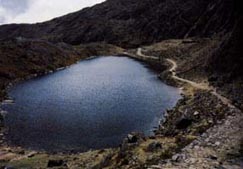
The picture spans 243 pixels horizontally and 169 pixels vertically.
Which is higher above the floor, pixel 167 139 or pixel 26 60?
pixel 26 60

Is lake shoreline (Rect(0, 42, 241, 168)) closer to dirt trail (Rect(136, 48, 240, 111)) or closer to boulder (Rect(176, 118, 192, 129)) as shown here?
boulder (Rect(176, 118, 192, 129))

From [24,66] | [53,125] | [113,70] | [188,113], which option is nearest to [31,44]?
[24,66]

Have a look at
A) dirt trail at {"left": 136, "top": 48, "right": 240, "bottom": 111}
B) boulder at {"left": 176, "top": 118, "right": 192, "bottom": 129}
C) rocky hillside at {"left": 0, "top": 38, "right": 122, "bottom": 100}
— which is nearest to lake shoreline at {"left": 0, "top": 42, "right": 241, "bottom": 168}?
boulder at {"left": 176, "top": 118, "right": 192, "bottom": 129}

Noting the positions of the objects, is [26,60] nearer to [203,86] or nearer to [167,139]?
[203,86]

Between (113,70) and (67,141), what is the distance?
86718mm

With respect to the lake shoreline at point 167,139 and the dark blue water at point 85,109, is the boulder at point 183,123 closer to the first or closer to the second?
the lake shoreline at point 167,139

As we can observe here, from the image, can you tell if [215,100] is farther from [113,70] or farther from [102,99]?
[113,70]

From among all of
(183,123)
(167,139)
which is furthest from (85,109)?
(167,139)

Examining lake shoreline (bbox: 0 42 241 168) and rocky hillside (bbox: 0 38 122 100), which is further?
rocky hillside (bbox: 0 38 122 100)

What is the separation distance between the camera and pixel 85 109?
90188 mm

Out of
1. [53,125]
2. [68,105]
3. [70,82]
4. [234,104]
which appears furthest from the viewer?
[70,82]

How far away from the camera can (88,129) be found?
2945 inches

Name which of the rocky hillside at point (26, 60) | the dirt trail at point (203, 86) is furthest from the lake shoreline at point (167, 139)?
the rocky hillside at point (26, 60)

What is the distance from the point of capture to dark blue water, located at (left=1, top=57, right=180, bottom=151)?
71500mm
